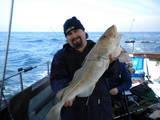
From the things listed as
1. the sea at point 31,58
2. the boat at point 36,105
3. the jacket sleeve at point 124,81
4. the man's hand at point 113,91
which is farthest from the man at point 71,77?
the boat at point 36,105

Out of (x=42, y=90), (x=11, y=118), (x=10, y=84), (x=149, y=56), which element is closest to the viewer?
(x=11, y=118)

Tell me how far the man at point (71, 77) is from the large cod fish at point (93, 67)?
0.23m

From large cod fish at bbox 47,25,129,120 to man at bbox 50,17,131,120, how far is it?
226 millimetres

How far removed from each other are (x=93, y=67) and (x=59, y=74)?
460 mm

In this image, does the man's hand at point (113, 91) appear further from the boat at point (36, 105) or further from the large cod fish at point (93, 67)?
the large cod fish at point (93, 67)

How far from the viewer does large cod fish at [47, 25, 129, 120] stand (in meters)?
1.99

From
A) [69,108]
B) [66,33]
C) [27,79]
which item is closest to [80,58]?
[66,33]

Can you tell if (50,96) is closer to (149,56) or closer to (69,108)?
(69,108)

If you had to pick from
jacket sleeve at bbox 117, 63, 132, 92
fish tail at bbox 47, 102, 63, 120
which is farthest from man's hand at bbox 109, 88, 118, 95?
fish tail at bbox 47, 102, 63, 120

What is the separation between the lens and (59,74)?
242cm

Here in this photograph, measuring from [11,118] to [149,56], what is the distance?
7094 mm

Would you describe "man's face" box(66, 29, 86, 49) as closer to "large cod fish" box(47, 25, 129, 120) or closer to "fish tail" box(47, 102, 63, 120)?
"large cod fish" box(47, 25, 129, 120)

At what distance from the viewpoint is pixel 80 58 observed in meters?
2.48

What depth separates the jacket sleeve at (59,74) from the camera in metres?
2.41
